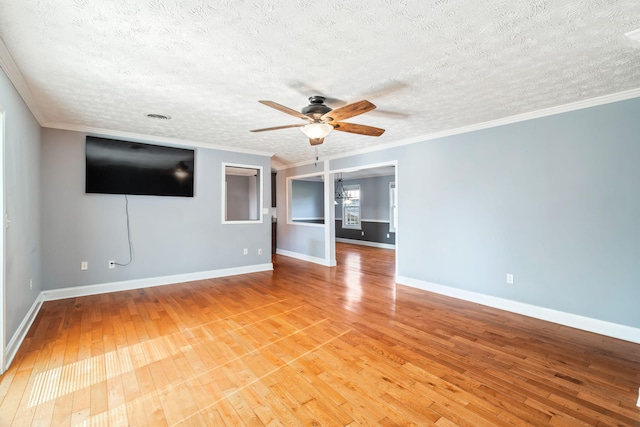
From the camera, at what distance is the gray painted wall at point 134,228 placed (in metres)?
3.95

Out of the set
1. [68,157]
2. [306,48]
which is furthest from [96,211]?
[306,48]

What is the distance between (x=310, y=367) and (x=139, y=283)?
11.6ft

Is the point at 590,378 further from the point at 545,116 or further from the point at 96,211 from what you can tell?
the point at 96,211

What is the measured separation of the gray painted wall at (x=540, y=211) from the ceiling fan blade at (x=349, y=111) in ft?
7.29

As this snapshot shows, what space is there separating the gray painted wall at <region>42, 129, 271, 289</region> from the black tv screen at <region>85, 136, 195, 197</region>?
108 mm

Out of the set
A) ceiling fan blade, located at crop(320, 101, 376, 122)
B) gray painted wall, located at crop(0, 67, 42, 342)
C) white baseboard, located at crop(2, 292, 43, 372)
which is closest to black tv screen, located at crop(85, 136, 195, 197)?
gray painted wall, located at crop(0, 67, 42, 342)

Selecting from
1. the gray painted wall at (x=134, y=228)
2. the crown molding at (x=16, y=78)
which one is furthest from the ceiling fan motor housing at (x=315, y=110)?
the gray painted wall at (x=134, y=228)

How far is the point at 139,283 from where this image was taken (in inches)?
178

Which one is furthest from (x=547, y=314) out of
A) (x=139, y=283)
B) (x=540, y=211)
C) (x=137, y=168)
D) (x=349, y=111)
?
(x=137, y=168)

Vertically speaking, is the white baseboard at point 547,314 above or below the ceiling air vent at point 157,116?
below

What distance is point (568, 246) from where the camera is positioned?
125 inches

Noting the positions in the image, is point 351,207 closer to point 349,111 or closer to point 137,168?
point 137,168

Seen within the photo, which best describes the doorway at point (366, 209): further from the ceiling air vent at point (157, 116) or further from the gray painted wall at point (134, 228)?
the ceiling air vent at point (157, 116)

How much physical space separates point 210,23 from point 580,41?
2.44 meters
